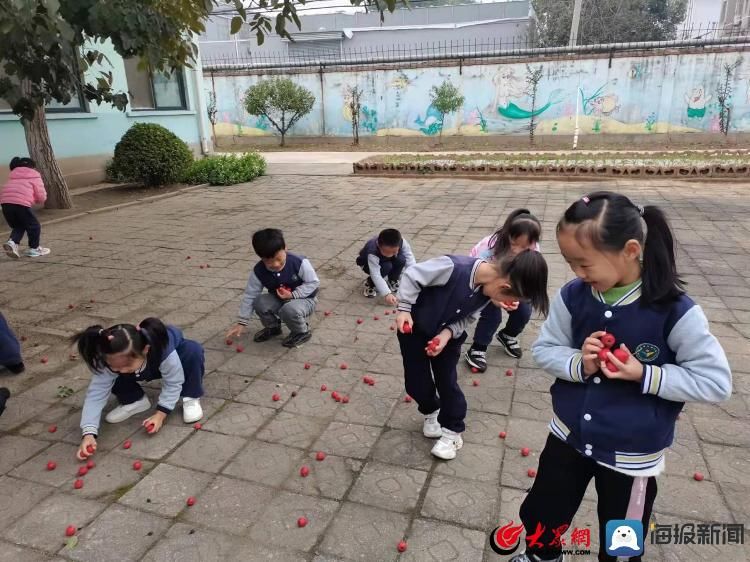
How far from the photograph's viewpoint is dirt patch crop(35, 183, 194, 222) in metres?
9.73

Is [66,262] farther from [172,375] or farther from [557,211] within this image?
[557,211]

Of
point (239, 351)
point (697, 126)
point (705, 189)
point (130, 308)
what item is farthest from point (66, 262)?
point (697, 126)

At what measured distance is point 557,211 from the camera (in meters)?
9.04

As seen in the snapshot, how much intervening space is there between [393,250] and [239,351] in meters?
1.53

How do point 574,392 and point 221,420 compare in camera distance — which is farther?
point 221,420

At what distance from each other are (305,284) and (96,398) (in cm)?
173

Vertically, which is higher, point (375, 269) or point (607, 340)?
point (607, 340)

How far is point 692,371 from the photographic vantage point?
156 cm

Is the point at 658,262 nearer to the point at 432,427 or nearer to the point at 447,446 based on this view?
the point at 447,446

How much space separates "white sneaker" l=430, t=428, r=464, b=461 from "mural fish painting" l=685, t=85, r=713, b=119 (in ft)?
69.1

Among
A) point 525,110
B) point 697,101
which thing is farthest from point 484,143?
point 697,101

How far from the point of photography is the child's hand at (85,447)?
2928 millimetres

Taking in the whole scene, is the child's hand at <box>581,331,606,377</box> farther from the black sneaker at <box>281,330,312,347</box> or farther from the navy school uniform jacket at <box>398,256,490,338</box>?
the black sneaker at <box>281,330,312,347</box>

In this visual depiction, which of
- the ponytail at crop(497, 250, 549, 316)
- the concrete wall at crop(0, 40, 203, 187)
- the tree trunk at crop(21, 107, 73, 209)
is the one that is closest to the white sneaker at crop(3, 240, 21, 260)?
the tree trunk at crop(21, 107, 73, 209)
